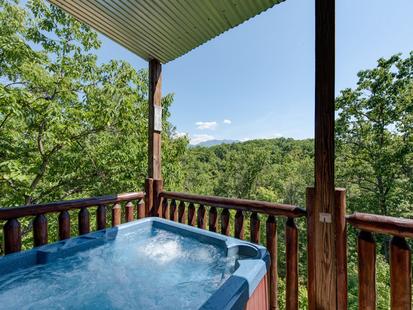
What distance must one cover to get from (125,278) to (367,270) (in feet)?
4.94

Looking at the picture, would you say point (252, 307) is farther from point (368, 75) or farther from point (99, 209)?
point (368, 75)

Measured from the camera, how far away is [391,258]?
129 centimetres

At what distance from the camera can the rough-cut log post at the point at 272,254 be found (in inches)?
71.1

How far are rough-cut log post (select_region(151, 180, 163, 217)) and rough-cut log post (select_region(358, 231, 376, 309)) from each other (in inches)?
78.4

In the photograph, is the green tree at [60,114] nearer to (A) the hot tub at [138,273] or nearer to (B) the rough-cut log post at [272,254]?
(A) the hot tub at [138,273]

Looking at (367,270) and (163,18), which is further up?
(163,18)

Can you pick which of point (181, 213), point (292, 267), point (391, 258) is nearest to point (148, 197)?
point (181, 213)

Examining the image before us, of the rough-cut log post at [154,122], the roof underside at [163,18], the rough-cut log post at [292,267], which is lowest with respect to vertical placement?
the rough-cut log post at [292,267]

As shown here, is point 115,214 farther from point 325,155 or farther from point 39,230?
point 325,155

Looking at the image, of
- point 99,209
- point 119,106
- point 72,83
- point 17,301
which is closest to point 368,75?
point 119,106

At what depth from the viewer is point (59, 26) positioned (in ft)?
18.1

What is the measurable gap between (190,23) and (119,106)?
11.6 feet

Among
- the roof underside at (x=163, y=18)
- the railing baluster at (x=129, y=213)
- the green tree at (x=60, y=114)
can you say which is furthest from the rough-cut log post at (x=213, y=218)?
the green tree at (x=60, y=114)

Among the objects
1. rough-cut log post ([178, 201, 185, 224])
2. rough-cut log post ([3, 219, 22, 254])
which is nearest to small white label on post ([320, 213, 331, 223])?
rough-cut log post ([178, 201, 185, 224])
